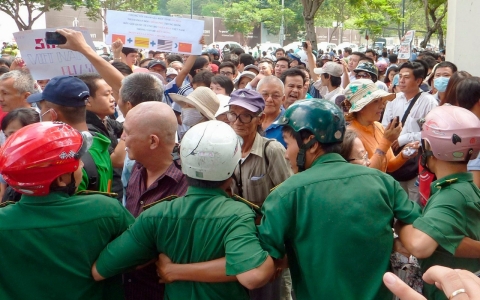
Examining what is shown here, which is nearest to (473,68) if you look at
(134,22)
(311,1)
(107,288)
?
(134,22)

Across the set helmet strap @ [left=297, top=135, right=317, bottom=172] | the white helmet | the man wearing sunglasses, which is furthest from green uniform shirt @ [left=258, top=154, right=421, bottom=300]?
the man wearing sunglasses

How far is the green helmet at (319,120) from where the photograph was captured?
244 centimetres

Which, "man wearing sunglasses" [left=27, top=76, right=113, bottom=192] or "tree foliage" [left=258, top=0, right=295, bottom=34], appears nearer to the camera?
"man wearing sunglasses" [left=27, top=76, right=113, bottom=192]

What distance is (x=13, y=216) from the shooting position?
2.32m

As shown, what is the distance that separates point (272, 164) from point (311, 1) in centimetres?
1687

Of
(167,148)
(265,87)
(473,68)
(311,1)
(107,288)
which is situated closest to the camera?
(107,288)

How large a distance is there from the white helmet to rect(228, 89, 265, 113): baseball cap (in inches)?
50.1

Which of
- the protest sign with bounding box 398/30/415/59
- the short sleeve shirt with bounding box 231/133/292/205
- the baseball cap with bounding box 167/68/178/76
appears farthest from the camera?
the protest sign with bounding box 398/30/415/59

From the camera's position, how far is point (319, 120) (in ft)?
7.99

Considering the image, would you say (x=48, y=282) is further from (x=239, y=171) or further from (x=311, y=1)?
(x=311, y=1)

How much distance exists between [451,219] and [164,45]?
18.1 feet

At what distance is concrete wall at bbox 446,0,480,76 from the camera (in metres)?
7.89

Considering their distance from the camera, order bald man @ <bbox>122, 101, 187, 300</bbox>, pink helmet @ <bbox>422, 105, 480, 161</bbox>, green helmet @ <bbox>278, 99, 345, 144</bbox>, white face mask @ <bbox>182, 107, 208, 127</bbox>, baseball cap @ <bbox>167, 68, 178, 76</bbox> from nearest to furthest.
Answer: green helmet @ <bbox>278, 99, 345, 144</bbox>
pink helmet @ <bbox>422, 105, 480, 161</bbox>
bald man @ <bbox>122, 101, 187, 300</bbox>
white face mask @ <bbox>182, 107, 208, 127</bbox>
baseball cap @ <bbox>167, 68, 178, 76</bbox>

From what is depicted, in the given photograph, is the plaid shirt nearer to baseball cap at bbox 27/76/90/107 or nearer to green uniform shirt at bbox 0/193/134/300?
green uniform shirt at bbox 0/193/134/300
